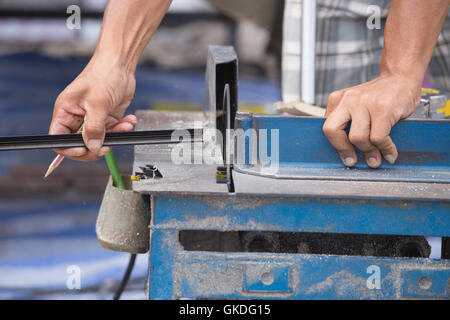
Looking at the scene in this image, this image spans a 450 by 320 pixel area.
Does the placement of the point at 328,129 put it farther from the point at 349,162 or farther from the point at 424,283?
the point at 424,283

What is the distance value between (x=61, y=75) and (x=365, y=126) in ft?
8.71

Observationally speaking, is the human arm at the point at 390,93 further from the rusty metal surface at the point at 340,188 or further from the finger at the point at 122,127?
the finger at the point at 122,127

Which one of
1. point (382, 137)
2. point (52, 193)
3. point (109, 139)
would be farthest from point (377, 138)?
point (52, 193)

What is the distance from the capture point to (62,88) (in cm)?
318

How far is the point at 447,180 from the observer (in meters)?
0.97

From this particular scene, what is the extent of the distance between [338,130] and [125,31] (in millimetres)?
519

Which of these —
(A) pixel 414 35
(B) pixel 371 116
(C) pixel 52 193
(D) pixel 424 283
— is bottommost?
(C) pixel 52 193

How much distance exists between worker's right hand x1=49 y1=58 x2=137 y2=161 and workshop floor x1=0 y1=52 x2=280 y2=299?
238 mm

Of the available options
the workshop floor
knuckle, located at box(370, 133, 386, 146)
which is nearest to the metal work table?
knuckle, located at box(370, 133, 386, 146)

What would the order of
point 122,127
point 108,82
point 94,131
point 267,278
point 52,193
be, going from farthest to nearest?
point 52,193 → point 122,127 → point 108,82 → point 94,131 → point 267,278

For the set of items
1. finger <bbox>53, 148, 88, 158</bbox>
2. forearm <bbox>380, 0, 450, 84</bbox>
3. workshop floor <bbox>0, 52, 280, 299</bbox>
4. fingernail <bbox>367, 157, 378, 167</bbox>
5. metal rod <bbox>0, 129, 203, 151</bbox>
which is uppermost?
forearm <bbox>380, 0, 450, 84</bbox>

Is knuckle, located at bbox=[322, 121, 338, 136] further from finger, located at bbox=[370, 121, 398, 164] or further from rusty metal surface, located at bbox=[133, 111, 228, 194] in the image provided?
rusty metal surface, located at bbox=[133, 111, 228, 194]

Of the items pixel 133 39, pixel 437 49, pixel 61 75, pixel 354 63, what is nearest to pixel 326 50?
pixel 354 63

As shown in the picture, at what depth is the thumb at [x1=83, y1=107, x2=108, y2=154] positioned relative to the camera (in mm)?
992
